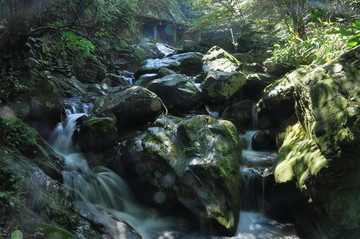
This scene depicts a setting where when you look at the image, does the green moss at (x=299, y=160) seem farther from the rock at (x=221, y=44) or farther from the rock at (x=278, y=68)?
the rock at (x=221, y=44)

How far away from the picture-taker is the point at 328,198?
162 inches

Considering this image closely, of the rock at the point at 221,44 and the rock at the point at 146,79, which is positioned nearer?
the rock at the point at 146,79

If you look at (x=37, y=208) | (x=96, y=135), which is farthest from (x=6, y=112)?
(x=37, y=208)

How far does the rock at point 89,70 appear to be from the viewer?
12161mm

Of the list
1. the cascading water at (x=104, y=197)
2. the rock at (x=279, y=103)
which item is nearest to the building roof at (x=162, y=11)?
the rock at (x=279, y=103)

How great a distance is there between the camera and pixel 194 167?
530 centimetres

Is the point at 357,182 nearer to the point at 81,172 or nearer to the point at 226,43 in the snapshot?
the point at 81,172

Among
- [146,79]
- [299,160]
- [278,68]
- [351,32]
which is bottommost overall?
[299,160]

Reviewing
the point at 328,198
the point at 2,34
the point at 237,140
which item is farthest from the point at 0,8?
the point at 328,198

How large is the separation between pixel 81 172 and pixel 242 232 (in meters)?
3.59

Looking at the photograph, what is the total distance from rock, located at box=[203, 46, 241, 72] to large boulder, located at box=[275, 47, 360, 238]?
237 inches

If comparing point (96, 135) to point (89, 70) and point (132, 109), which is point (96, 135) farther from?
point (89, 70)

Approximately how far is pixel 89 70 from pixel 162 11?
15599 millimetres

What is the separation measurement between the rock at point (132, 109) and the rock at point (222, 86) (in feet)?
7.36
